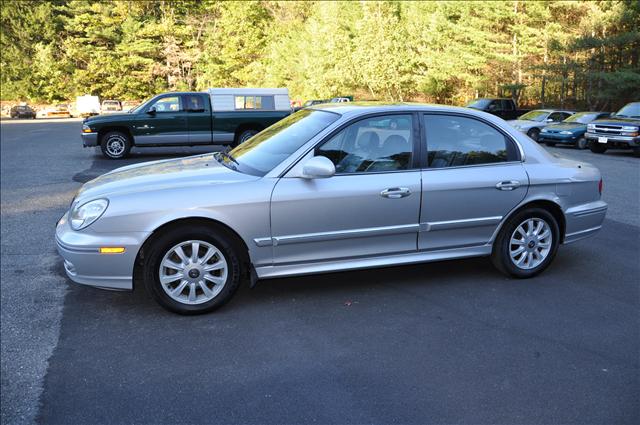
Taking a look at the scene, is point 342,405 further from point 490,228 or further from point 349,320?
point 490,228

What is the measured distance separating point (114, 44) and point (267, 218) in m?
68.3

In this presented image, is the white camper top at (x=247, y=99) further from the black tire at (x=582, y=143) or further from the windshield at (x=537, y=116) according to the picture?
the windshield at (x=537, y=116)

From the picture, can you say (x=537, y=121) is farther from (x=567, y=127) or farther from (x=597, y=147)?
(x=597, y=147)

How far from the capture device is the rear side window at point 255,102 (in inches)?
666

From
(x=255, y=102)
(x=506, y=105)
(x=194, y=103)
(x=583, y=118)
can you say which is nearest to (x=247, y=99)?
(x=255, y=102)

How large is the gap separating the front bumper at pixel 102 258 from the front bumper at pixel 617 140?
57.4 ft

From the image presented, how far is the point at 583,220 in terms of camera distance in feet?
18.3

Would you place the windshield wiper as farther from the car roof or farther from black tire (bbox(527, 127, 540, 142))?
black tire (bbox(527, 127, 540, 142))

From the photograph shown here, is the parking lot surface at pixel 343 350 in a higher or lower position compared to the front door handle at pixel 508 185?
lower

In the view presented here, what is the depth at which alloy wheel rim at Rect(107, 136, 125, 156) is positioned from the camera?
52.1 ft

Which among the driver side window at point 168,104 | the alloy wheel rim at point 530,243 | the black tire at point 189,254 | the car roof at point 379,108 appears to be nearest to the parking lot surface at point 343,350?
the black tire at point 189,254

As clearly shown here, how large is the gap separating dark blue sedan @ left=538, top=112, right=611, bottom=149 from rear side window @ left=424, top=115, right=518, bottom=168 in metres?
17.7

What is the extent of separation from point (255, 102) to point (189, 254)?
13308 millimetres

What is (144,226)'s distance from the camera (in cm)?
429
